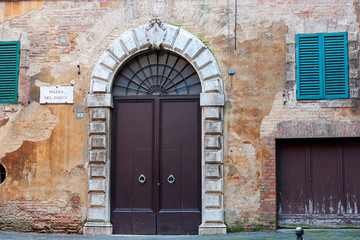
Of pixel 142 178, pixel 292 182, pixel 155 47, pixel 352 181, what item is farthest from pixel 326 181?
pixel 155 47

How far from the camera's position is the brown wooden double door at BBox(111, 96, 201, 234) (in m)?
9.68

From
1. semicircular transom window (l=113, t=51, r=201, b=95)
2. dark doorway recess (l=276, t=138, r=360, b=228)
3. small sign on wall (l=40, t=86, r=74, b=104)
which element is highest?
semicircular transom window (l=113, t=51, r=201, b=95)

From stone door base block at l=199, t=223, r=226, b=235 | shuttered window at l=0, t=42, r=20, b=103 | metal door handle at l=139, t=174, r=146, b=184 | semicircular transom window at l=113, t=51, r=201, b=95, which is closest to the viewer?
stone door base block at l=199, t=223, r=226, b=235

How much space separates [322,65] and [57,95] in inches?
213

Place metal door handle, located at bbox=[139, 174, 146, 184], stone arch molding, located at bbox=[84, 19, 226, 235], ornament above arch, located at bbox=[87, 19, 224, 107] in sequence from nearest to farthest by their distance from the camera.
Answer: stone arch molding, located at bbox=[84, 19, 226, 235], ornament above arch, located at bbox=[87, 19, 224, 107], metal door handle, located at bbox=[139, 174, 146, 184]

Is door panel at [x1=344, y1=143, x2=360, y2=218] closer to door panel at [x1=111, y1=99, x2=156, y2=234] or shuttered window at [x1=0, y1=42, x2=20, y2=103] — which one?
door panel at [x1=111, y1=99, x2=156, y2=234]

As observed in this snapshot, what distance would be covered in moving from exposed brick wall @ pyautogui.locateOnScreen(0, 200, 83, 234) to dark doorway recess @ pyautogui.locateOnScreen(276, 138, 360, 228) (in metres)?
4.22

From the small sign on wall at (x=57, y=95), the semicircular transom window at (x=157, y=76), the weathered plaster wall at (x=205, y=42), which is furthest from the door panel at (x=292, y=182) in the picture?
the small sign on wall at (x=57, y=95)

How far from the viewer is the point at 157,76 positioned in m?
10.0

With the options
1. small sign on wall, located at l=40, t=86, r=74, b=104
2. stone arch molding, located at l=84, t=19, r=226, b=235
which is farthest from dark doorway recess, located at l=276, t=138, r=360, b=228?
small sign on wall, located at l=40, t=86, r=74, b=104

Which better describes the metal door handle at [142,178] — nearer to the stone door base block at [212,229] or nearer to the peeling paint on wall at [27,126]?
the stone door base block at [212,229]

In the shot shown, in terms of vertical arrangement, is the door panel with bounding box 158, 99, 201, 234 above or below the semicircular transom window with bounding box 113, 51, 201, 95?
below

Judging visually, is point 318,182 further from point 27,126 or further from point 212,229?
point 27,126

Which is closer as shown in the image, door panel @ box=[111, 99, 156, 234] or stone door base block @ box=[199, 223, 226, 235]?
stone door base block @ box=[199, 223, 226, 235]
